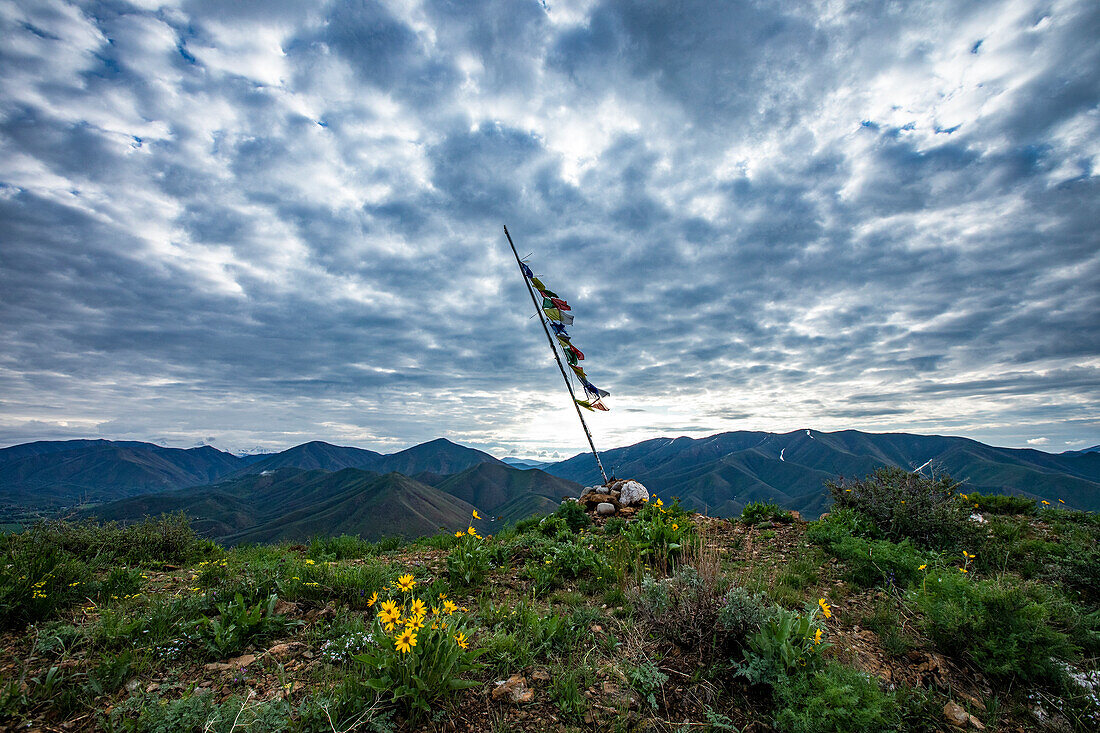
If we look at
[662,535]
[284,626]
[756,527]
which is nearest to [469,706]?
[284,626]

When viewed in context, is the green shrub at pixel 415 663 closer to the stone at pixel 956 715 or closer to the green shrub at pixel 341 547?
the stone at pixel 956 715

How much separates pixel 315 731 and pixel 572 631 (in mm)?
2192

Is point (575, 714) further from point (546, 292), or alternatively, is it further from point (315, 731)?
point (546, 292)

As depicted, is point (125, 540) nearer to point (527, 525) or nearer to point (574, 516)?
point (527, 525)

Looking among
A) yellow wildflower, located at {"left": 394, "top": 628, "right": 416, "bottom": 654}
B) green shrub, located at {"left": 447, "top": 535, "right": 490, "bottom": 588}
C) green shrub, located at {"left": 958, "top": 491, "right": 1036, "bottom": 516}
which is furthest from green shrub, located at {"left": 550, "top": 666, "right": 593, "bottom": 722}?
green shrub, located at {"left": 958, "top": 491, "right": 1036, "bottom": 516}

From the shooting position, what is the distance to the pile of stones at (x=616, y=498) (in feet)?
31.5

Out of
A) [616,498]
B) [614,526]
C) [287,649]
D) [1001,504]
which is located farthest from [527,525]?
[1001,504]

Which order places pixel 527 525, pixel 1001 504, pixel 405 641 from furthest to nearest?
pixel 527 525 → pixel 1001 504 → pixel 405 641

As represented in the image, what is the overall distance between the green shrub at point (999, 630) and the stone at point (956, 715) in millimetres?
761

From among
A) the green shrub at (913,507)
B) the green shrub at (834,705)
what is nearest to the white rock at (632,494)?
the green shrub at (913,507)

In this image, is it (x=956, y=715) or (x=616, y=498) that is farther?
(x=616, y=498)

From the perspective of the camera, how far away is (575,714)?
10.4 ft

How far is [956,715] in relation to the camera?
3.21 m

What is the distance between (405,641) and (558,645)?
1567 millimetres
